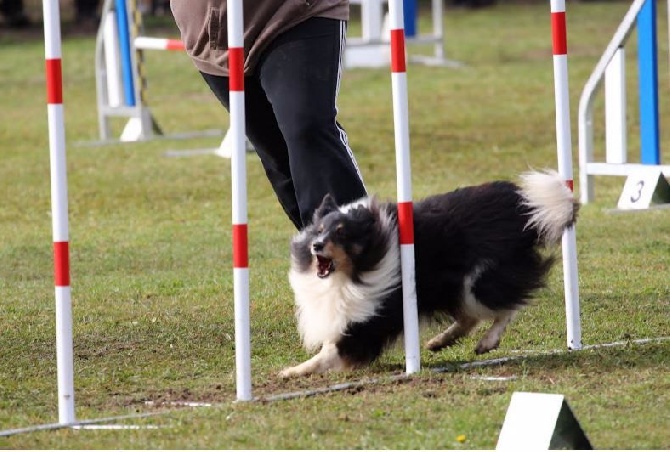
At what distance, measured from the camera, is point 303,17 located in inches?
187

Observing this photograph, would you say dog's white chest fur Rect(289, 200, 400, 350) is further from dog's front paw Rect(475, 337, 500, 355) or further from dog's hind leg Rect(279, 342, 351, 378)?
dog's front paw Rect(475, 337, 500, 355)

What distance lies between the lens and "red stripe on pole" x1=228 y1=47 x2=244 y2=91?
4.04 meters

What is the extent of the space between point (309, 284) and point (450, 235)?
524 millimetres

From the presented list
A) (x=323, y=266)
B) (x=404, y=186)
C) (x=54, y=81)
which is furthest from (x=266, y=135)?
(x=54, y=81)

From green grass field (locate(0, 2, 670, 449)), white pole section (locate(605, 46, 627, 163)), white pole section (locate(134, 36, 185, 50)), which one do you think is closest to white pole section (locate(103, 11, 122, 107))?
white pole section (locate(134, 36, 185, 50))

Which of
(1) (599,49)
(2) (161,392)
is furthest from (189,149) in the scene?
(1) (599,49)

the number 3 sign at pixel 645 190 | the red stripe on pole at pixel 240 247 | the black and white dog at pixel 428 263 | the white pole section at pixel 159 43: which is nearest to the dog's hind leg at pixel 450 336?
Answer: the black and white dog at pixel 428 263

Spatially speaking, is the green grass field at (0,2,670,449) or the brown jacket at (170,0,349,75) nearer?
the green grass field at (0,2,670,449)

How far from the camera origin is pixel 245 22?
483 centimetres

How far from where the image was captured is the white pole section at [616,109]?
8680 millimetres

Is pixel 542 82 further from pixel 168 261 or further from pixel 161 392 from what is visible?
pixel 161 392

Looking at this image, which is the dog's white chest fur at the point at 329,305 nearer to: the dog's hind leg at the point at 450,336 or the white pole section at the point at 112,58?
the dog's hind leg at the point at 450,336

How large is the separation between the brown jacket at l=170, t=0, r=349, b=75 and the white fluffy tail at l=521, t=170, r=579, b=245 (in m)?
0.91

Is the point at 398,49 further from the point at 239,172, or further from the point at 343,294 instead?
the point at 343,294
